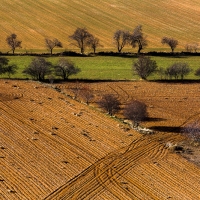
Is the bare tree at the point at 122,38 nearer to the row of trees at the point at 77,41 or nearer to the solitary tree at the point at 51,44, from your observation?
the row of trees at the point at 77,41

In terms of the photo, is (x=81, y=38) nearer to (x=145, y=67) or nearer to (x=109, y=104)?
(x=145, y=67)

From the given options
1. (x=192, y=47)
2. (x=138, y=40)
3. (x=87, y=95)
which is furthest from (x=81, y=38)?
(x=87, y=95)

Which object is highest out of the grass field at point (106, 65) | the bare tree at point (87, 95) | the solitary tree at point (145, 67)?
the solitary tree at point (145, 67)

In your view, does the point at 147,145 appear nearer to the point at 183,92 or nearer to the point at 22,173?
the point at 22,173

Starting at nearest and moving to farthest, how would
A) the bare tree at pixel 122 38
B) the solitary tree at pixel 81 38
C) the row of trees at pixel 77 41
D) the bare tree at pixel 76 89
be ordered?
the bare tree at pixel 76 89, the row of trees at pixel 77 41, the solitary tree at pixel 81 38, the bare tree at pixel 122 38

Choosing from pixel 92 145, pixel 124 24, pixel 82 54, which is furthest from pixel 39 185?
pixel 124 24

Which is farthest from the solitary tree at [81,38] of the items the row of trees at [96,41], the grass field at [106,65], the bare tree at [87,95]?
the bare tree at [87,95]

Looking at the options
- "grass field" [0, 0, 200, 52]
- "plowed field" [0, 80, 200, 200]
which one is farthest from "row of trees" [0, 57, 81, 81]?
"grass field" [0, 0, 200, 52]

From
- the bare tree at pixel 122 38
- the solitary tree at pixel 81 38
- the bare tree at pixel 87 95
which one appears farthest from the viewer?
the bare tree at pixel 122 38
